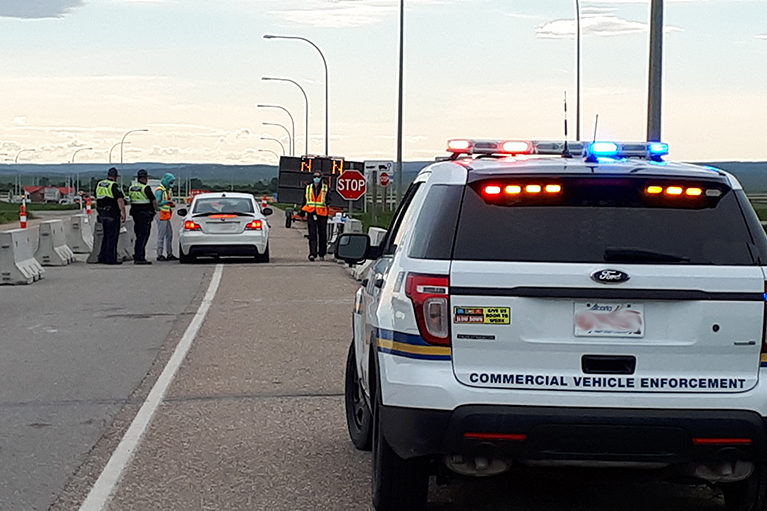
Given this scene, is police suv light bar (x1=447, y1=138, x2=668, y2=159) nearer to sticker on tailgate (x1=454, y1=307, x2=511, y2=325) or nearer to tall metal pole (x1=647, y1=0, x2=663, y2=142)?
sticker on tailgate (x1=454, y1=307, x2=511, y2=325)

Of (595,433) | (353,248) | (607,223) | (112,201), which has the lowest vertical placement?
(595,433)

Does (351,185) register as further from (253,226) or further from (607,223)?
(607,223)

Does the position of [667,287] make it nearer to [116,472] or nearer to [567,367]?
[567,367]

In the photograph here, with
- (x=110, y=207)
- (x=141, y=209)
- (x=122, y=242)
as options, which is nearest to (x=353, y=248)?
(x=110, y=207)

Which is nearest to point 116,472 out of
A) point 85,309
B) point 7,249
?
point 85,309

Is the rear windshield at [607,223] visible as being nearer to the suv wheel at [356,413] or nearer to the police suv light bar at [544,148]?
the police suv light bar at [544,148]

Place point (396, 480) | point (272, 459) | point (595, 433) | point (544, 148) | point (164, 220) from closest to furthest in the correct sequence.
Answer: point (595, 433) < point (396, 480) < point (544, 148) < point (272, 459) < point (164, 220)

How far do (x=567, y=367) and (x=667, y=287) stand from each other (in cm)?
53

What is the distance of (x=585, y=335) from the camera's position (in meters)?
5.24

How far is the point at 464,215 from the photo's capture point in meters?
5.46

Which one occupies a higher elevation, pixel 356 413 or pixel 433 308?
pixel 433 308

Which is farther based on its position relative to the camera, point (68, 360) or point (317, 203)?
point (317, 203)

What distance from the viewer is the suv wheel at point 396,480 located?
18.9 feet

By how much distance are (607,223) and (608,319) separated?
43cm
